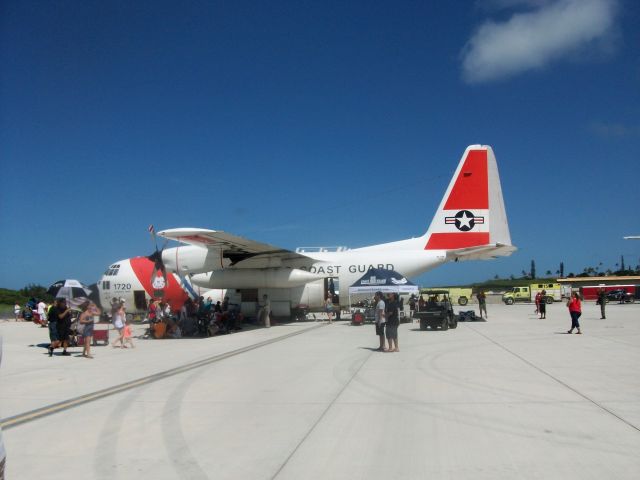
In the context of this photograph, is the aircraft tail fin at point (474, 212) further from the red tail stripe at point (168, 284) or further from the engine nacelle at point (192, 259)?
the red tail stripe at point (168, 284)

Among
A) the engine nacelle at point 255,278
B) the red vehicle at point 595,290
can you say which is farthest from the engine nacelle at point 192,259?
the red vehicle at point 595,290

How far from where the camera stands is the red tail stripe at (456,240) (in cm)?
2511

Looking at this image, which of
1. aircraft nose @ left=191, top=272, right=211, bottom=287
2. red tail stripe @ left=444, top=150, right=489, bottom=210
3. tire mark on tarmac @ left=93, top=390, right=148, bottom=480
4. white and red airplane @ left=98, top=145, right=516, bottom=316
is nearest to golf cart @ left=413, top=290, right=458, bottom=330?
white and red airplane @ left=98, top=145, right=516, bottom=316

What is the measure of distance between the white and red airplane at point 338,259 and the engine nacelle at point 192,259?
0.14ft

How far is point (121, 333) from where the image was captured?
1717 centimetres

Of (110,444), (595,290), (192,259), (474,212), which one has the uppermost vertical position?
(474,212)

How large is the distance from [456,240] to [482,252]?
4.42 ft

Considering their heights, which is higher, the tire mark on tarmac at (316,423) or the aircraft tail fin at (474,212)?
the aircraft tail fin at (474,212)

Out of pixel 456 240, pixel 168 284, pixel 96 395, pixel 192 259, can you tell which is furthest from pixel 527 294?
pixel 96 395

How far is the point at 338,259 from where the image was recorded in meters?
26.3

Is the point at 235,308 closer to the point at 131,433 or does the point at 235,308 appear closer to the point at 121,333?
the point at 121,333

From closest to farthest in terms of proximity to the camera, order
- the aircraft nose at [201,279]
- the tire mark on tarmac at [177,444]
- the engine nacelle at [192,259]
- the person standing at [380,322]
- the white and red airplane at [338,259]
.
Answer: the tire mark on tarmac at [177,444] < the person standing at [380,322] < the engine nacelle at [192,259] < the white and red airplane at [338,259] < the aircraft nose at [201,279]

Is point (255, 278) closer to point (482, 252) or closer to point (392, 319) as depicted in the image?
point (482, 252)

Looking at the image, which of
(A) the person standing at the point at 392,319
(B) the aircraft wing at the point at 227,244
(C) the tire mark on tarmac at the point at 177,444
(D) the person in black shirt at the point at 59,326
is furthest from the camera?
(B) the aircraft wing at the point at 227,244
